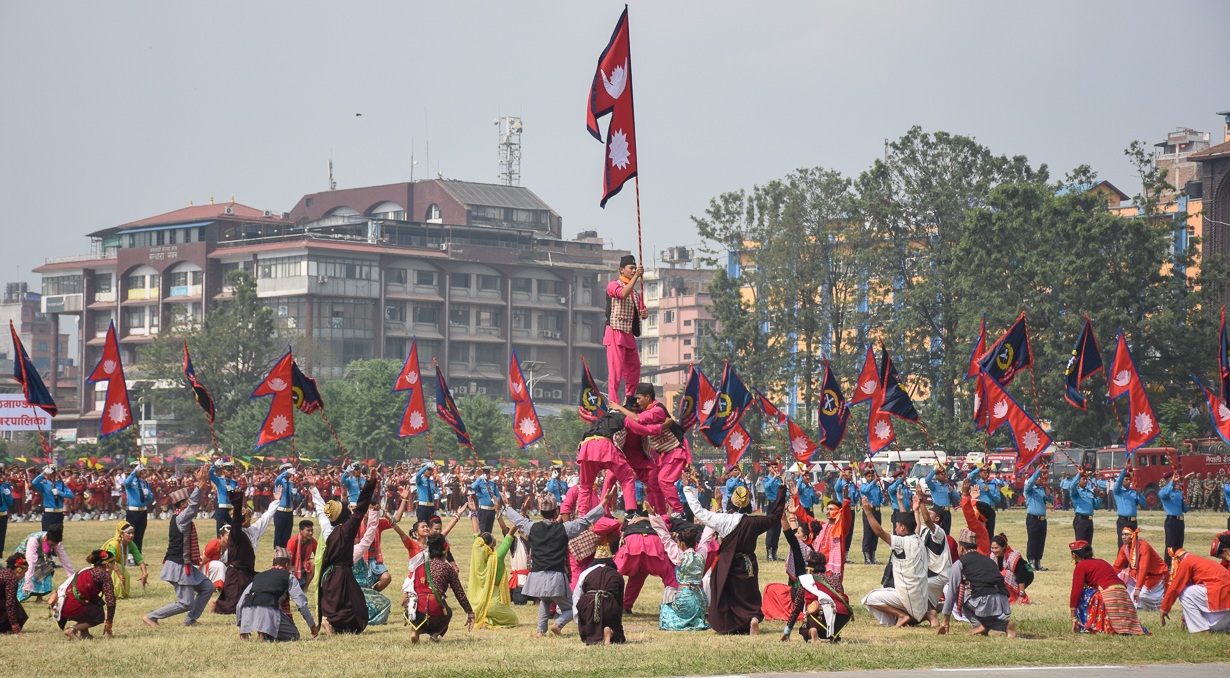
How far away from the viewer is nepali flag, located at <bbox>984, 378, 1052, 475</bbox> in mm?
29953

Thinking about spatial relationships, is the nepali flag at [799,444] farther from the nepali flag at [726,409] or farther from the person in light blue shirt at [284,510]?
the person in light blue shirt at [284,510]

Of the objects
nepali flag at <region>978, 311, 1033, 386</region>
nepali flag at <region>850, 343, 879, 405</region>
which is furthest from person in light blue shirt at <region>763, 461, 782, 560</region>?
nepali flag at <region>978, 311, 1033, 386</region>

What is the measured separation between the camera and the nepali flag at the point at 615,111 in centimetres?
2008

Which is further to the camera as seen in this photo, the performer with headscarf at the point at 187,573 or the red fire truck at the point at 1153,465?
the red fire truck at the point at 1153,465

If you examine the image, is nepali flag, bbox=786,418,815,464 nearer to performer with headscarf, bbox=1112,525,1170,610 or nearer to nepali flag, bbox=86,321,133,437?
nepali flag, bbox=86,321,133,437

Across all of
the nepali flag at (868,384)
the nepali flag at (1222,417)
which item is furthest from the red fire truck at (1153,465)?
the nepali flag at (1222,417)

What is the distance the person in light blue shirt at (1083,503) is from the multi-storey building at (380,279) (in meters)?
84.6

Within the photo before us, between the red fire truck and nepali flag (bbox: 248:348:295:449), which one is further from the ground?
nepali flag (bbox: 248:348:295:449)

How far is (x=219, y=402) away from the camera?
305ft

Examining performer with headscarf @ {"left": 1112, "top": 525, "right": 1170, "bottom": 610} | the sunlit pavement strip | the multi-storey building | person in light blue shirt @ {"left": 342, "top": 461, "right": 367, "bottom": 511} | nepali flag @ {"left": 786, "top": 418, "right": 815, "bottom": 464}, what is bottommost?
the sunlit pavement strip

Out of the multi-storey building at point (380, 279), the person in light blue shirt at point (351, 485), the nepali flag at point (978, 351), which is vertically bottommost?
the person in light blue shirt at point (351, 485)

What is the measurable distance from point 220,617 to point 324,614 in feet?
9.79

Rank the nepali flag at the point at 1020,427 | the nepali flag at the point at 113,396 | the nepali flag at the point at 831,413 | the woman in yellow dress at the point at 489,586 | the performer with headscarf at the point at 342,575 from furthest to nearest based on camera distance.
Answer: the nepali flag at the point at 831,413 < the nepali flag at the point at 113,396 < the nepali flag at the point at 1020,427 < the woman in yellow dress at the point at 489,586 < the performer with headscarf at the point at 342,575

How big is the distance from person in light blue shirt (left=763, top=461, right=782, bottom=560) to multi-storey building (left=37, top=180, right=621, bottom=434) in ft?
241
